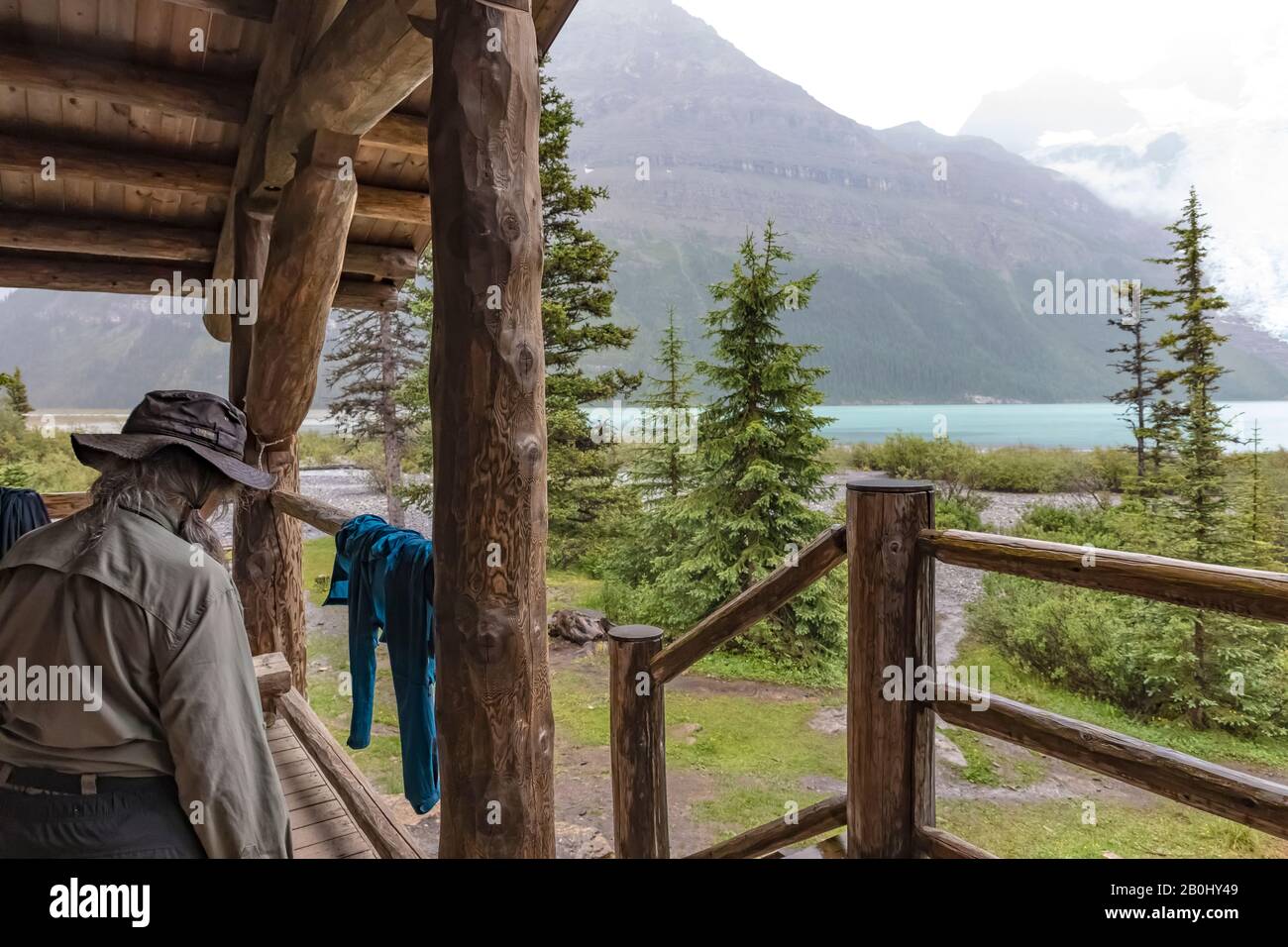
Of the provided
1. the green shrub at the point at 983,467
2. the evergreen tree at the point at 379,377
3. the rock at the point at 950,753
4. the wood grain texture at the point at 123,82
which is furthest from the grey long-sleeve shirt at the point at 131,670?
the green shrub at the point at 983,467

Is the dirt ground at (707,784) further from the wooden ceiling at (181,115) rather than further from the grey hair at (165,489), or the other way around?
the grey hair at (165,489)

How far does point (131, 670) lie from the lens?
4.17 feet

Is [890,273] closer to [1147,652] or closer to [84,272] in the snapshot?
[1147,652]

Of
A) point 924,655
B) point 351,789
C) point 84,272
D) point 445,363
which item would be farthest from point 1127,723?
point 84,272

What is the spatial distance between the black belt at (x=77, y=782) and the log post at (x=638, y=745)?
2.10 metres

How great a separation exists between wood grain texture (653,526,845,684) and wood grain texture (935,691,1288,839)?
1.88 ft

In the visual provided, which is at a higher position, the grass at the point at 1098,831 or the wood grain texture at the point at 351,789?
the wood grain texture at the point at 351,789

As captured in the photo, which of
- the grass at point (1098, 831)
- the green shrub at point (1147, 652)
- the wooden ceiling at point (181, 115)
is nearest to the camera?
the wooden ceiling at point (181, 115)

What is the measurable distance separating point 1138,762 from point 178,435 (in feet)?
7.92

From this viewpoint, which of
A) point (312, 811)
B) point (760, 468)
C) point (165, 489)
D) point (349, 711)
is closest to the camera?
point (165, 489)

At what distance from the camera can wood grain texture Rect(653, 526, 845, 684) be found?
2.49m

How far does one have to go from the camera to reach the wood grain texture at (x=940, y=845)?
2.14m
